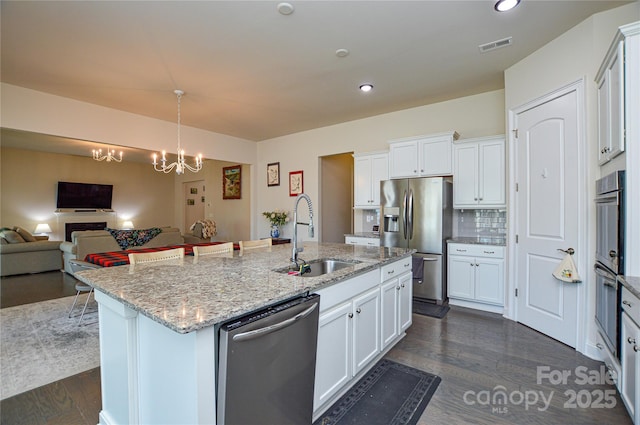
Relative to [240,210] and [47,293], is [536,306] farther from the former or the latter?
[47,293]

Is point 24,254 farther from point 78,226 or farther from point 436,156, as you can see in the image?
point 436,156

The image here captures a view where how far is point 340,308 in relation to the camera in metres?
1.85

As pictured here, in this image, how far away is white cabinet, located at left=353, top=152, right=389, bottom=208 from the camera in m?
4.65

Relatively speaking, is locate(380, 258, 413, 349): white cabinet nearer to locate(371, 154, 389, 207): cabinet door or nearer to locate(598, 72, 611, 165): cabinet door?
locate(598, 72, 611, 165): cabinet door

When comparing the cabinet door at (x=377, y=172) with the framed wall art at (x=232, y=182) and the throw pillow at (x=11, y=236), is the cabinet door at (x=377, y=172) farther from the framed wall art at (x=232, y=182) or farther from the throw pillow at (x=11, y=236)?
the throw pillow at (x=11, y=236)

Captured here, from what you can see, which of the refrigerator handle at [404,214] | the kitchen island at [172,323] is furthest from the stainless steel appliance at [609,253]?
the refrigerator handle at [404,214]

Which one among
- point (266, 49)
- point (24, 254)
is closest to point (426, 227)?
point (266, 49)

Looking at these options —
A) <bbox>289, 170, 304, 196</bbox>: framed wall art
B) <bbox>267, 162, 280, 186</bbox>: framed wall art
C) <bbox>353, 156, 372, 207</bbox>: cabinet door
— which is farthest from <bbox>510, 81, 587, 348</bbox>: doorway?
<bbox>267, 162, 280, 186</bbox>: framed wall art

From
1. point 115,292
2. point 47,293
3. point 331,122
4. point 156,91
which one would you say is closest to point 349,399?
point 115,292

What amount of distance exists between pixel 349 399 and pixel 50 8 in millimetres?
3719

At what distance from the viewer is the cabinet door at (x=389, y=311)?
2.36 meters

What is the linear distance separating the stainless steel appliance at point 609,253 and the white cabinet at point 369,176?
2.66m

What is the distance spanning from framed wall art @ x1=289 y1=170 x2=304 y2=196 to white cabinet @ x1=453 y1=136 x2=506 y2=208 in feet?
9.97

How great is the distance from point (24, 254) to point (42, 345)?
4.20m
